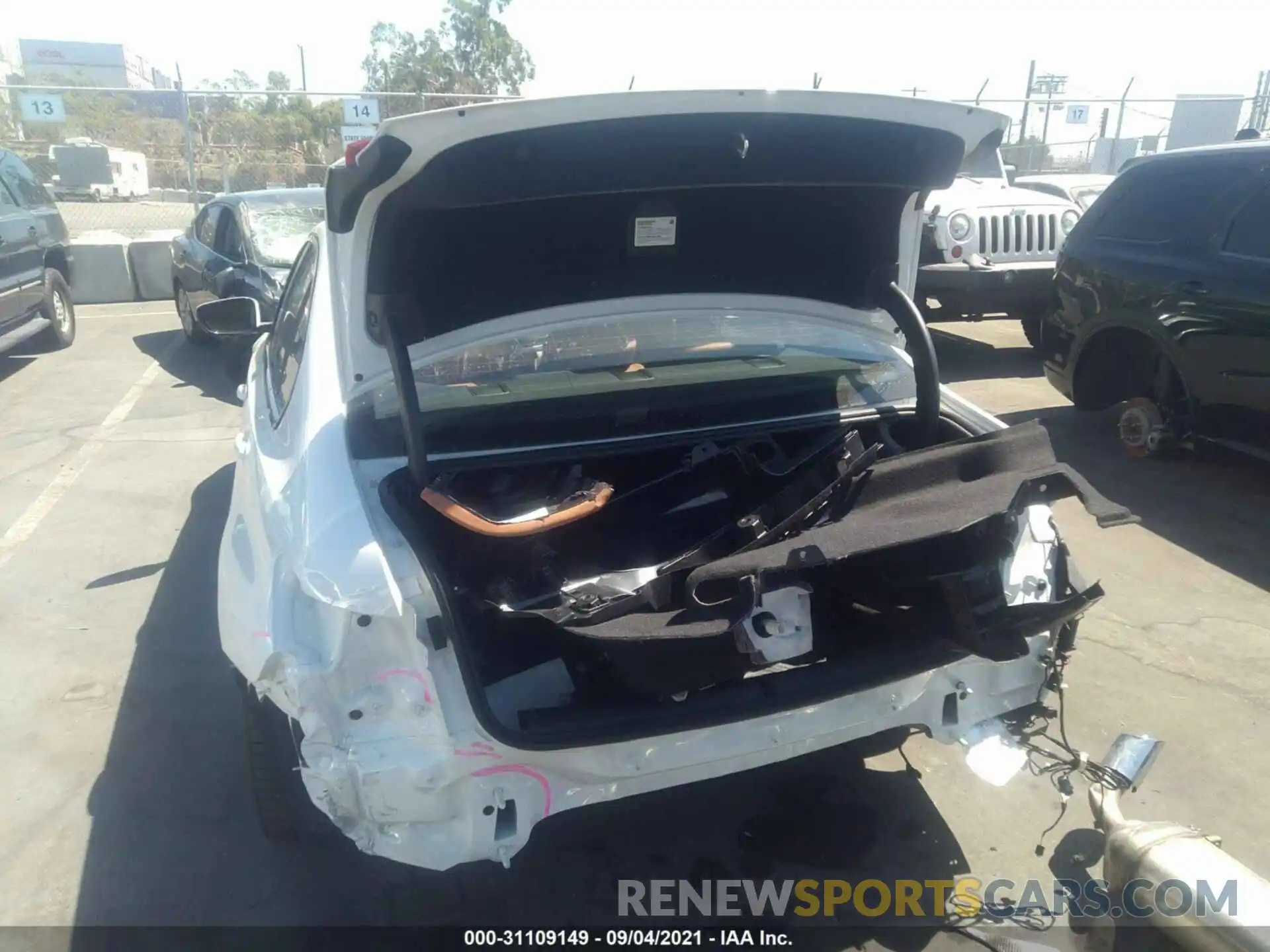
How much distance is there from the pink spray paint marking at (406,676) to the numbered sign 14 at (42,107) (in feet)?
52.6

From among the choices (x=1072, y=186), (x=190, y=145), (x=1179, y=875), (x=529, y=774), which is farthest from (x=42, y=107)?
(x=1179, y=875)

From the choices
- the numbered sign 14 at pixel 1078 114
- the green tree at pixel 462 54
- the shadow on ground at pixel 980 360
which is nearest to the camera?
the shadow on ground at pixel 980 360

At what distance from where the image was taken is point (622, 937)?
2.55 m

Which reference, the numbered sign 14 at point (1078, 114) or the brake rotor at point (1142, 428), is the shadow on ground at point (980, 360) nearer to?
the brake rotor at point (1142, 428)

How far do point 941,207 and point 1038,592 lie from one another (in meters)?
6.84

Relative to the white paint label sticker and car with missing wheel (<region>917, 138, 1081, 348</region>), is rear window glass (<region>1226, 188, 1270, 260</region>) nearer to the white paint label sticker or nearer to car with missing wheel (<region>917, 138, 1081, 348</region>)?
car with missing wheel (<region>917, 138, 1081, 348</region>)

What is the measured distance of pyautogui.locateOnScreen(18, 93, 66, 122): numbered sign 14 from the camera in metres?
14.3

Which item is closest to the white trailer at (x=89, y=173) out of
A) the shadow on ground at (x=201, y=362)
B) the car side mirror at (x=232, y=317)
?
the shadow on ground at (x=201, y=362)

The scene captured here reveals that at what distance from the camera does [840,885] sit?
2.71 metres

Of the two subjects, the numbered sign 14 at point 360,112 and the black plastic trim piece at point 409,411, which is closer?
the black plastic trim piece at point 409,411

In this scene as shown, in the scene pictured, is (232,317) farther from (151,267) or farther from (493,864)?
(151,267)

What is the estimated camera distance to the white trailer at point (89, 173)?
17641 mm

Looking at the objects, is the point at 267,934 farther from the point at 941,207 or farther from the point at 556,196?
the point at 941,207

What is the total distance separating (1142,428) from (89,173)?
736 inches
